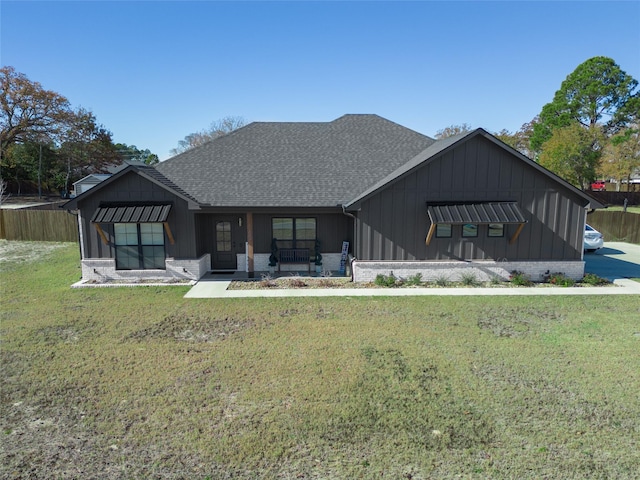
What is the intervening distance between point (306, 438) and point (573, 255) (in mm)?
13260

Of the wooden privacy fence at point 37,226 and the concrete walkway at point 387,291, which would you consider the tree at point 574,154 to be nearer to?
the concrete walkway at point 387,291

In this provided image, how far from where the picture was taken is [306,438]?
5.62 meters

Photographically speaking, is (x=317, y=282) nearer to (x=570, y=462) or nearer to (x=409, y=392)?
(x=409, y=392)

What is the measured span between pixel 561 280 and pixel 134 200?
15.4 meters

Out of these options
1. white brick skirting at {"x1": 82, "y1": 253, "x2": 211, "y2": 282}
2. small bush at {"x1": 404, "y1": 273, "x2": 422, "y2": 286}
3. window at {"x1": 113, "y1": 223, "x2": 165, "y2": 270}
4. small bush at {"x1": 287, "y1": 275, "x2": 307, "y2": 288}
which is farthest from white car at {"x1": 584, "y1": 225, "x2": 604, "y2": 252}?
window at {"x1": 113, "y1": 223, "x2": 165, "y2": 270}

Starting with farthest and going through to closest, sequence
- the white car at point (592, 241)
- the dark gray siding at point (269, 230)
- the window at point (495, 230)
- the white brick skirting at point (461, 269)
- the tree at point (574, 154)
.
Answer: the tree at point (574, 154), the white car at point (592, 241), the dark gray siding at point (269, 230), the window at point (495, 230), the white brick skirting at point (461, 269)

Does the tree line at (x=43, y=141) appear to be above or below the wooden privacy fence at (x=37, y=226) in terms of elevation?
above

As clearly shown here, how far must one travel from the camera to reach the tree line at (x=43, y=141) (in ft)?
147

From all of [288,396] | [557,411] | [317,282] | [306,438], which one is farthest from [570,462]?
[317,282]

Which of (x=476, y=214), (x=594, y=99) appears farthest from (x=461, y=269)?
(x=594, y=99)

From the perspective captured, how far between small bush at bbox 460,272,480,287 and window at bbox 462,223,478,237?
55.2 inches

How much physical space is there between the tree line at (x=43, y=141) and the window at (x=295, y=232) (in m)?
41.1

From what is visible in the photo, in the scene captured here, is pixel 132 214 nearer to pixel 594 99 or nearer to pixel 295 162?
pixel 295 162

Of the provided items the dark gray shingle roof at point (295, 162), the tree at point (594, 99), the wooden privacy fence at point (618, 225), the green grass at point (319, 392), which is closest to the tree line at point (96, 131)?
the tree at point (594, 99)
